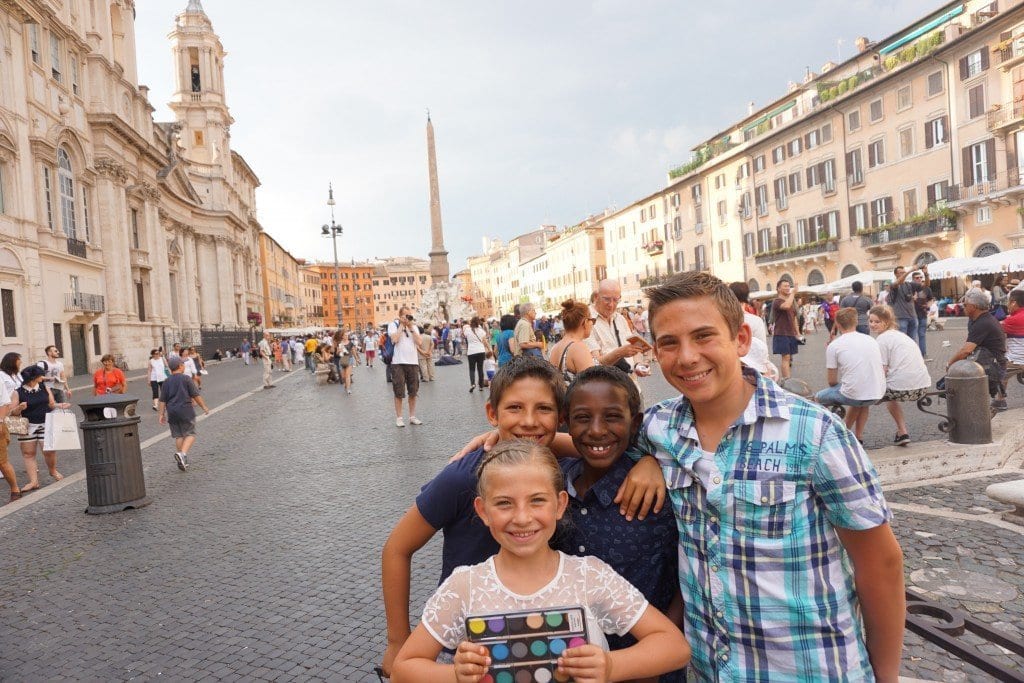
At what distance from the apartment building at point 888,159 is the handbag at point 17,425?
906 inches

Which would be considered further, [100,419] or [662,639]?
[100,419]

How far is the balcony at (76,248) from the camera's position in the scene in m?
25.6

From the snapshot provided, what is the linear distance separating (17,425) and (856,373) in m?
8.38

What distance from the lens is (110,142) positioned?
29.3m

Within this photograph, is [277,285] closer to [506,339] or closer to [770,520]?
[506,339]

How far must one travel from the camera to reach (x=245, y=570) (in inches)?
175

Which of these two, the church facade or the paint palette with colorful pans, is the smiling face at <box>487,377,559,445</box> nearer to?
the paint palette with colorful pans

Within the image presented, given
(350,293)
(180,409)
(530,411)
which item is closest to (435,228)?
(180,409)

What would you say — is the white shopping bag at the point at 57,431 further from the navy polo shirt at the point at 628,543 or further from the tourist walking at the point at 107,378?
the navy polo shirt at the point at 628,543

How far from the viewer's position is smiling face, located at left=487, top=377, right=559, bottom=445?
6.57 ft

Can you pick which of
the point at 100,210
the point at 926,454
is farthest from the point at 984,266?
the point at 100,210

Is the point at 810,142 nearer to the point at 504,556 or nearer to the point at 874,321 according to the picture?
the point at 874,321

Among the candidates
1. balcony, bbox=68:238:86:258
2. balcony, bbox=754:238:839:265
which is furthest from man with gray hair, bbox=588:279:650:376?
balcony, bbox=754:238:839:265

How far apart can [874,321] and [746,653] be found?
619cm
